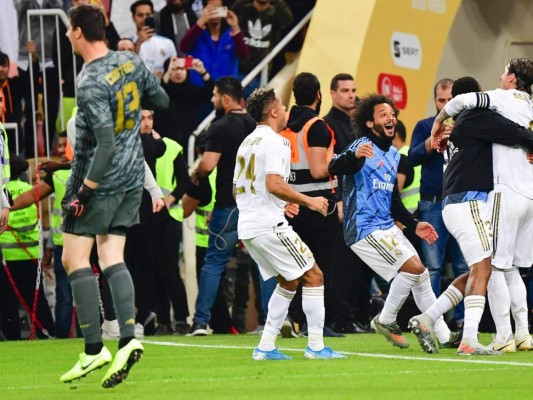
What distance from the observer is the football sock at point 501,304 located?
413 inches

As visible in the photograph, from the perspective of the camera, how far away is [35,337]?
48.1 ft

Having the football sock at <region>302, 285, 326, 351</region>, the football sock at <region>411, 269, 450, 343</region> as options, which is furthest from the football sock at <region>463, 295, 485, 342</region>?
the football sock at <region>302, 285, 326, 351</region>

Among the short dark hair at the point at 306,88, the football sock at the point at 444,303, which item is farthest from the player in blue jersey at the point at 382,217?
the short dark hair at the point at 306,88

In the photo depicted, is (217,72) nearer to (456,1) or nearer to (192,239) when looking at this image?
(192,239)

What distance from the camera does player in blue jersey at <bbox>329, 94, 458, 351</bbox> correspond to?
1098 centimetres

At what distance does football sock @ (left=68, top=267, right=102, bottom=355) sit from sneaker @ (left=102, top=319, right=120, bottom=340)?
14.5 feet

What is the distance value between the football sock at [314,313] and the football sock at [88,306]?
6.44 feet

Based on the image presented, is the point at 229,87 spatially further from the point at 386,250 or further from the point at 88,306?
the point at 88,306

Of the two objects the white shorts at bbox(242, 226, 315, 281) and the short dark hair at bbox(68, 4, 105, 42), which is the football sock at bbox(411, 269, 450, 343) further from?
the short dark hair at bbox(68, 4, 105, 42)

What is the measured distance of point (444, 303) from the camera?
10.6m

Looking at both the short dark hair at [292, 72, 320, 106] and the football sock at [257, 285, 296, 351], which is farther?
the short dark hair at [292, 72, 320, 106]

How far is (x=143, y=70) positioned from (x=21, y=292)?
6.09m

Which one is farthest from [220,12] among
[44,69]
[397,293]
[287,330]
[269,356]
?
[269,356]

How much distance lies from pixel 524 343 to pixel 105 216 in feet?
12.3
